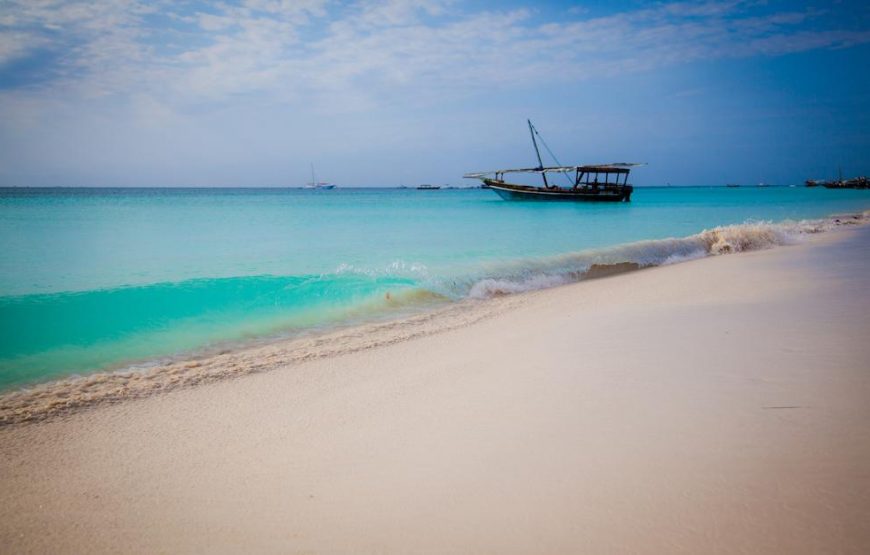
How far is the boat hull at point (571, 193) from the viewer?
49000mm

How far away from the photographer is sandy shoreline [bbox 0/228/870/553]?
1846 mm

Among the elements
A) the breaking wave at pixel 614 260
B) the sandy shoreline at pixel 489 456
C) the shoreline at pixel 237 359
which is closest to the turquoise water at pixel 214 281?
the breaking wave at pixel 614 260

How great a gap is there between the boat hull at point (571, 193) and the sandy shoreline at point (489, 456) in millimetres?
46938

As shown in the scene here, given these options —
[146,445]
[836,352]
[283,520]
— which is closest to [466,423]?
[283,520]

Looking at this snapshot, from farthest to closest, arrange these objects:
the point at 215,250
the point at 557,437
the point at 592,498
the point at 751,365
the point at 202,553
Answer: the point at 215,250 < the point at 751,365 < the point at 557,437 < the point at 592,498 < the point at 202,553

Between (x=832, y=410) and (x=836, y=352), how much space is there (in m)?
1.35

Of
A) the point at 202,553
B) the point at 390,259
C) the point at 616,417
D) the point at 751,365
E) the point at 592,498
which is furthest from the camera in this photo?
the point at 390,259

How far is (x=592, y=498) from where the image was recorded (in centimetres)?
199

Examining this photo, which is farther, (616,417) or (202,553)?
(616,417)

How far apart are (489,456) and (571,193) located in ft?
164

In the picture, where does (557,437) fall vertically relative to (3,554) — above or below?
above

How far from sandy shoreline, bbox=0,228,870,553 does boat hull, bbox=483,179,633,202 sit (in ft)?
154

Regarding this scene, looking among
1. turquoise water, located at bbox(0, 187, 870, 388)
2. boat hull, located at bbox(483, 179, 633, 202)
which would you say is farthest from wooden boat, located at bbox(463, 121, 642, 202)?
turquoise water, located at bbox(0, 187, 870, 388)

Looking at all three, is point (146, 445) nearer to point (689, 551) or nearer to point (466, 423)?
point (466, 423)
